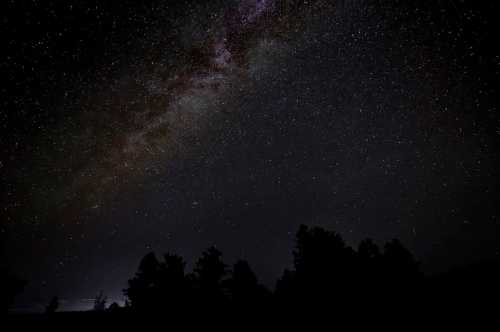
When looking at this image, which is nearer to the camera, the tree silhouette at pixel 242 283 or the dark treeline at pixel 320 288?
the dark treeline at pixel 320 288

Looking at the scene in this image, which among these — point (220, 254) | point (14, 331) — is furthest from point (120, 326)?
point (220, 254)

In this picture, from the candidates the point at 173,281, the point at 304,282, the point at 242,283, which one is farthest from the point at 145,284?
the point at 304,282

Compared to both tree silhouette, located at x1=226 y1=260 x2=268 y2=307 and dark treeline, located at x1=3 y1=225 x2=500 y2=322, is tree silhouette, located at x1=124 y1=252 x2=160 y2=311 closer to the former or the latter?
dark treeline, located at x1=3 y1=225 x2=500 y2=322

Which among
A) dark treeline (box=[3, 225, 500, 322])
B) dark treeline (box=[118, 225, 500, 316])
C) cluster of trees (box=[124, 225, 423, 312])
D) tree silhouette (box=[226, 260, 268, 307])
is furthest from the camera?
tree silhouette (box=[226, 260, 268, 307])

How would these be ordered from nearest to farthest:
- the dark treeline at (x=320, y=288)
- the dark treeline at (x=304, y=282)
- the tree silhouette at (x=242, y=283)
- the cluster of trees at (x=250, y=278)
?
the dark treeline at (x=320, y=288) → the dark treeline at (x=304, y=282) → the cluster of trees at (x=250, y=278) → the tree silhouette at (x=242, y=283)

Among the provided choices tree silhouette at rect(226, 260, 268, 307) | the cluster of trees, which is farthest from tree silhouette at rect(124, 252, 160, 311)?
tree silhouette at rect(226, 260, 268, 307)

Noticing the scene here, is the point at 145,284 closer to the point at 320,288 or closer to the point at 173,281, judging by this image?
the point at 173,281

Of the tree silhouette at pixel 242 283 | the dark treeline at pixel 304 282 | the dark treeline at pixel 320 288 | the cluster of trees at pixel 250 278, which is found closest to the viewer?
the dark treeline at pixel 320 288

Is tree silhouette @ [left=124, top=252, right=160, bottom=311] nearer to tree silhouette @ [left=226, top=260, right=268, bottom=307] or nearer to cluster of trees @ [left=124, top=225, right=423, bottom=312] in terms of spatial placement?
cluster of trees @ [left=124, top=225, right=423, bottom=312]

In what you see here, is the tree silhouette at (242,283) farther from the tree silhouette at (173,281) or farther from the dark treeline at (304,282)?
the tree silhouette at (173,281)

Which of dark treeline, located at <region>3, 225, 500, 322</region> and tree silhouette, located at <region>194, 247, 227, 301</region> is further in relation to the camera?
tree silhouette, located at <region>194, 247, 227, 301</region>

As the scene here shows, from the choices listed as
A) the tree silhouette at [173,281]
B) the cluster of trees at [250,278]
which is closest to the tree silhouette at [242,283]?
the cluster of trees at [250,278]

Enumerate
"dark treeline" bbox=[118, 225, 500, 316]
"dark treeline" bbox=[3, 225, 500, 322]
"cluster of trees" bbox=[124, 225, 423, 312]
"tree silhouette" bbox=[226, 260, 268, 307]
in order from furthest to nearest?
1. "tree silhouette" bbox=[226, 260, 268, 307]
2. "cluster of trees" bbox=[124, 225, 423, 312]
3. "dark treeline" bbox=[118, 225, 500, 316]
4. "dark treeline" bbox=[3, 225, 500, 322]

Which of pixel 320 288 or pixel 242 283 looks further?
pixel 242 283
